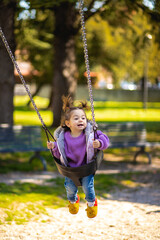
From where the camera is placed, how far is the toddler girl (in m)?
3.81

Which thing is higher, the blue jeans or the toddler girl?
the toddler girl

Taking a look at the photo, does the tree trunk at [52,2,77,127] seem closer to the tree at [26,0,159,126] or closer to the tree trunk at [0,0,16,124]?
the tree at [26,0,159,126]

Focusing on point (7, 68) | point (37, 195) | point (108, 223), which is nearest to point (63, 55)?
point (7, 68)

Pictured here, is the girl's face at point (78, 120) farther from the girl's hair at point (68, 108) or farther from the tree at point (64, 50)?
the tree at point (64, 50)

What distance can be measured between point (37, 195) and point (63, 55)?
27.1ft

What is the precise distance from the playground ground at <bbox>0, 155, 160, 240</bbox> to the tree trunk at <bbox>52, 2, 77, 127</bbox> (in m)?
7.26

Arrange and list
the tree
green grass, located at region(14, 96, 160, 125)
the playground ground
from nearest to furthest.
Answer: the playground ground → the tree → green grass, located at region(14, 96, 160, 125)

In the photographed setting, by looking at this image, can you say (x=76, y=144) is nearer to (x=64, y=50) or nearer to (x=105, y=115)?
(x=64, y=50)

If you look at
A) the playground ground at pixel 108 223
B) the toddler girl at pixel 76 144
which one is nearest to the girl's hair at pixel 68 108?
the toddler girl at pixel 76 144

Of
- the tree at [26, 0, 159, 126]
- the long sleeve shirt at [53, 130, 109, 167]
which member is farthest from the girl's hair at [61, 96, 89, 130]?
the tree at [26, 0, 159, 126]

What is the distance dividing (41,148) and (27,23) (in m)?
5.09

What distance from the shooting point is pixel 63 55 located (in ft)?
45.3

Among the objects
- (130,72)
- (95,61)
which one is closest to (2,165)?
(95,61)

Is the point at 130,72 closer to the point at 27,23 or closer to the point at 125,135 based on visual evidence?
the point at 27,23
